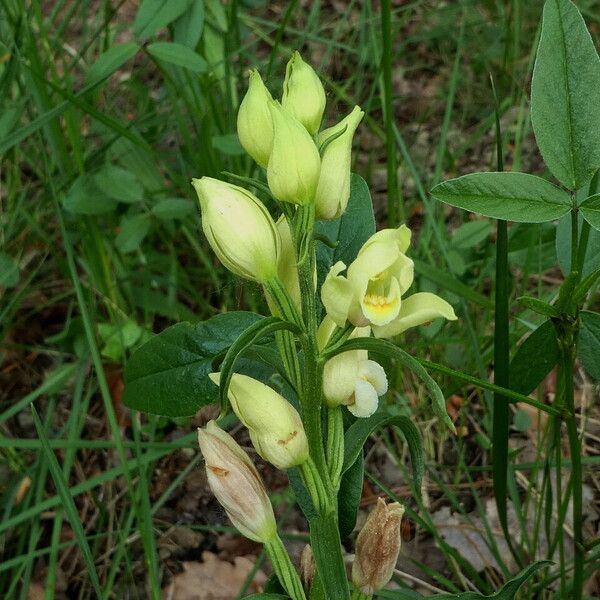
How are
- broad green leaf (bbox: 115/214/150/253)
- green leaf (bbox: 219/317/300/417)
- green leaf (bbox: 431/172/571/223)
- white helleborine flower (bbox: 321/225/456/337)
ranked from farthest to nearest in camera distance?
1. broad green leaf (bbox: 115/214/150/253)
2. green leaf (bbox: 431/172/571/223)
3. white helleborine flower (bbox: 321/225/456/337)
4. green leaf (bbox: 219/317/300/417)

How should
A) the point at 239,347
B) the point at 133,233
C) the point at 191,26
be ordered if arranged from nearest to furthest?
the point at 239,347, the point at 191,26, the point at 133,233

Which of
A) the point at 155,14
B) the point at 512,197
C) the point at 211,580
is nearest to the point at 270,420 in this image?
the point at 512,197

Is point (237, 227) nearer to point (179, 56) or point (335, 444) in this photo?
point (335, 444)

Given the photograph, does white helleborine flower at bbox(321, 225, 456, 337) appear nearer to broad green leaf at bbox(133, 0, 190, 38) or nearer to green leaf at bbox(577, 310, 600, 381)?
green leaf at bbox(577, 310, 600, 381)

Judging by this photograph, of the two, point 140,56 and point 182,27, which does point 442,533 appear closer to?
point 182,27

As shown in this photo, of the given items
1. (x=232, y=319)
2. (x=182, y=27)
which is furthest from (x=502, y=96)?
(x=232, y=319)

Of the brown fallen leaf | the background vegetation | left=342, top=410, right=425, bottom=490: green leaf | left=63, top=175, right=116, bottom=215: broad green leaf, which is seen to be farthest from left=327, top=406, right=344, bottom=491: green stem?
left=63, top=175, right=116, bottom=215: broad green leaf
